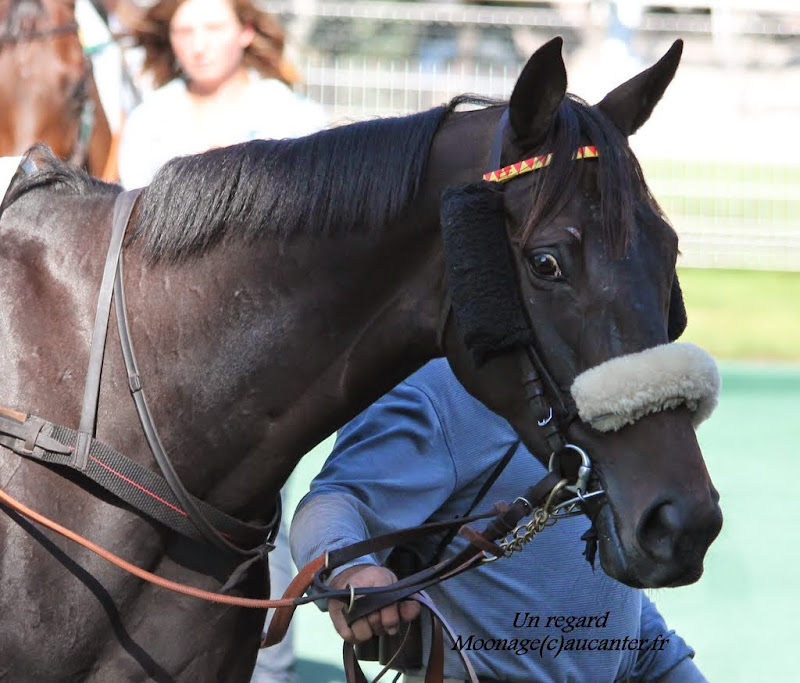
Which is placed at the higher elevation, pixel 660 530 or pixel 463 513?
pixel 660 530

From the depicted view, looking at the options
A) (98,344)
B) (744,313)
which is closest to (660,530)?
(98,344)

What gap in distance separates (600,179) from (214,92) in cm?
274

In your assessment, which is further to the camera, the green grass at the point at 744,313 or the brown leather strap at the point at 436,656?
the green grass at the point at 744,313

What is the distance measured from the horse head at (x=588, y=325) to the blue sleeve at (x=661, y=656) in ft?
2.63

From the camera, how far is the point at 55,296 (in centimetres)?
226

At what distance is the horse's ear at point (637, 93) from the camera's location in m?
2.29

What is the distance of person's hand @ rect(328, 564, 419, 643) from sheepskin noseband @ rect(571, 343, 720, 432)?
50 cm

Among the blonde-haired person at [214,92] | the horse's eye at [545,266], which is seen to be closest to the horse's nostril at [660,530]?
the horse's eye at [545,266]

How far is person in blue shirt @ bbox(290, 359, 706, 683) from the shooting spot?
2.57m

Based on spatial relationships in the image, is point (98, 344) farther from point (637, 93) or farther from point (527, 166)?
point (637, 93)

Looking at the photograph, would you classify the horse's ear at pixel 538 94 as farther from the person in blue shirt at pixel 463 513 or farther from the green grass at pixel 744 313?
the green grass at pixel 744 313

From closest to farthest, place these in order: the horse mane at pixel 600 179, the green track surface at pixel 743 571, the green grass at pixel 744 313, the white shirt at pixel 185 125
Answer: the horse mane at pixel 600 179 → the white shirt at pixel 185 125 → the green track surface at pixel 743 571 → the green grass at pixel 744 313

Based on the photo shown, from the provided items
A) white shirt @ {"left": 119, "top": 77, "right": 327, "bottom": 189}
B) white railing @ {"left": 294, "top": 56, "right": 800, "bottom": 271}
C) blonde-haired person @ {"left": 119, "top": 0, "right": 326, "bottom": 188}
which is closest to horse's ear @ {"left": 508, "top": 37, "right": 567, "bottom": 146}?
white shirt @ {"left": 119, "top": 77, "right": 327, "bottom": 189}

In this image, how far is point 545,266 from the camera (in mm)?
2100
